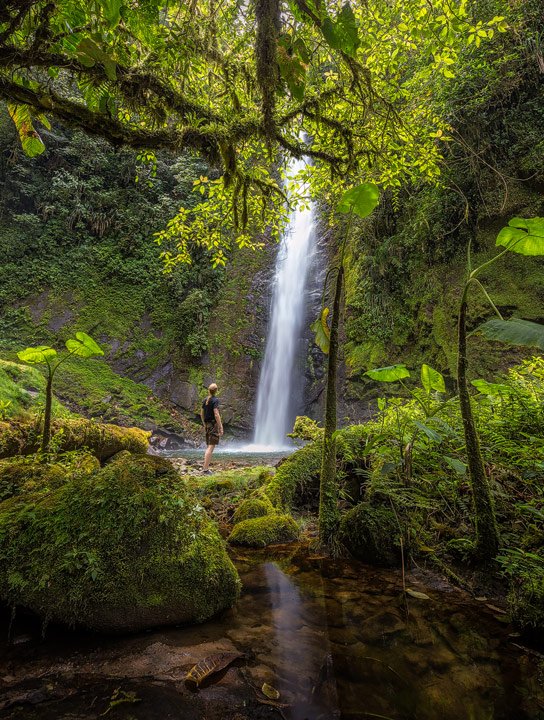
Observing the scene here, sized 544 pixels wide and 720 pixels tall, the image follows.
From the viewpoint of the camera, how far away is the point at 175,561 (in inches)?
73.0

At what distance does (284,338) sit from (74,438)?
10767 mm

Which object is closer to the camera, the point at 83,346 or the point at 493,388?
the point at 493,388

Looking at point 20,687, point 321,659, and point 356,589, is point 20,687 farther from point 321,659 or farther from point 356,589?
point 356,589

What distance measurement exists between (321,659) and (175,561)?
0.85 m

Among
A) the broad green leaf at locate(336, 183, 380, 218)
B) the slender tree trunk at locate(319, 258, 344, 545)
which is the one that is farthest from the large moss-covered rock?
the broad green leaf at locate(336, 183, 380, 218)

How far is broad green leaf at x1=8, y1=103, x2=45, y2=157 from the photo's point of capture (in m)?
3.10

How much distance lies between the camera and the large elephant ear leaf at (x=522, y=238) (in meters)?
2.03

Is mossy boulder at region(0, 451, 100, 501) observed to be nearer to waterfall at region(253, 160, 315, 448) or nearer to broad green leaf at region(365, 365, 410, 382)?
broad green leaf at region(365, 365, 410, 382)

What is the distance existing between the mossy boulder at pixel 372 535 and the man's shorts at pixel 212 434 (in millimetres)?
4970

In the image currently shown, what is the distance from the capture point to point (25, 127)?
10.5ft

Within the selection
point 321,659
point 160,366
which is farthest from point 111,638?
point 160,366

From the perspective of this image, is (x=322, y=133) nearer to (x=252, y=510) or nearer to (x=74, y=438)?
(x=252, y=510)

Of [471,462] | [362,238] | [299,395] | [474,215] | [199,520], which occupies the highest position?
[362,238]

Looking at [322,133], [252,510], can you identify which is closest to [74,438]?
[252,510]
